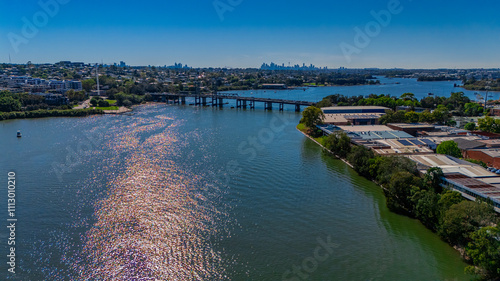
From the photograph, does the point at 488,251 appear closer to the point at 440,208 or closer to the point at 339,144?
the point at 440,208

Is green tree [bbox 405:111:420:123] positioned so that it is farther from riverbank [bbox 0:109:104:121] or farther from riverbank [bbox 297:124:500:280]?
riverbank [bbox 0:109:104:121]

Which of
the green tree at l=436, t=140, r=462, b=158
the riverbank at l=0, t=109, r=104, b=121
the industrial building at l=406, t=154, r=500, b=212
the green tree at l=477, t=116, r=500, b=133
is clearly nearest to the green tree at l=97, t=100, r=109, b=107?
the riverbank at l=0, t=109, r=104, b=121

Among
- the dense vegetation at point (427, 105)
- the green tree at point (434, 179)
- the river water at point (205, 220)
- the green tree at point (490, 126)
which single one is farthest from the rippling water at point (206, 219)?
the dense vegetation at point (427, 105)

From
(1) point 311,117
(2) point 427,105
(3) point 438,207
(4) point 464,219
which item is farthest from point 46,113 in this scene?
(2) point 427,105

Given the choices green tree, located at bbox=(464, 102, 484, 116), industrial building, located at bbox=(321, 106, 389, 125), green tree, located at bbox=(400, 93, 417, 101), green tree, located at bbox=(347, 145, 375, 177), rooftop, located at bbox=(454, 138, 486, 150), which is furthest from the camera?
green tree, located at bbox=(400, 93, 417, 101)

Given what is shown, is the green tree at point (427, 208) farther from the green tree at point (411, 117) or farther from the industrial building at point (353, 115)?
the green tree at point (411, 117)

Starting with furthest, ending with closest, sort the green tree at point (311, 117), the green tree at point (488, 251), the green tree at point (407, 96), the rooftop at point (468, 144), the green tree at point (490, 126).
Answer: the green tree at point (407, 96)
the green tree at point (311, 117)
the green tree at point (490, 126)
the rooftop at point (468, 144)
the green tree at point (488, 251)
